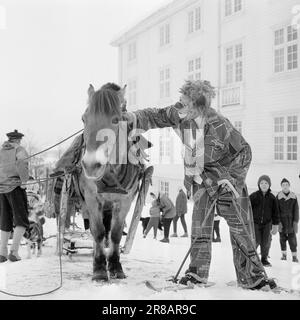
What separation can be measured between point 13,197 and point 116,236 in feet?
6.83

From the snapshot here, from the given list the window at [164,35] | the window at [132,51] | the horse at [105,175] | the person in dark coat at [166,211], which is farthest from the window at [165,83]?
the horse at [105,175]

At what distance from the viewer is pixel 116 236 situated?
5.15 meters

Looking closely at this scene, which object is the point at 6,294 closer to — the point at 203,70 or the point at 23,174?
the point at 23,174

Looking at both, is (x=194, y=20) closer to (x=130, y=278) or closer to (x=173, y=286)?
(x=130, y=278)

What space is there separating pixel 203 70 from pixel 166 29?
4362mm

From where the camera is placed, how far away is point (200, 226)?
4551 millimetres

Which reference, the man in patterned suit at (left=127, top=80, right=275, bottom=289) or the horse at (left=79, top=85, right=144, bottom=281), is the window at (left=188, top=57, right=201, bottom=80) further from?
the man in patterned suit at (left=127, top=80, right=275, bottom=289)

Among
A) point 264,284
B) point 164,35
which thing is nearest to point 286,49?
point 164,35

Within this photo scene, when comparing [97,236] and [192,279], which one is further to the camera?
[97,236]

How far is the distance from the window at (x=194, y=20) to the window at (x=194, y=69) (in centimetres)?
151

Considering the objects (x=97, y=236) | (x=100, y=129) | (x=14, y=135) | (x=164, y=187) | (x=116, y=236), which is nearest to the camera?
(x=100, y=129)

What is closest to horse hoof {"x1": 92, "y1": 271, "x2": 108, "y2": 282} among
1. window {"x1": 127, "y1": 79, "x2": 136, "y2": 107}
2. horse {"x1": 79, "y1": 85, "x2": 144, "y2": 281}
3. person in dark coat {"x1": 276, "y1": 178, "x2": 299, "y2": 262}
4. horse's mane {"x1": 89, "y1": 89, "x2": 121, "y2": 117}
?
horse {"x1": 79, "y1": 85, "x2": 144, "y2": 281}

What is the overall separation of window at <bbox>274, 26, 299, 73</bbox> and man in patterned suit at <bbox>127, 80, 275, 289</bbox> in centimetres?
1282

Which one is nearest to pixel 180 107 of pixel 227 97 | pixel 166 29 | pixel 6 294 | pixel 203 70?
pixel 6 294
